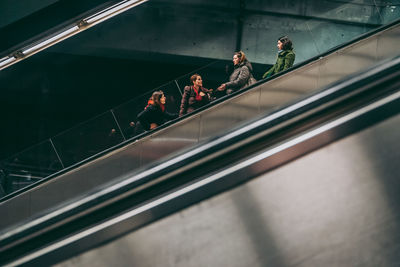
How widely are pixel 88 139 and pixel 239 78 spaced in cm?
209

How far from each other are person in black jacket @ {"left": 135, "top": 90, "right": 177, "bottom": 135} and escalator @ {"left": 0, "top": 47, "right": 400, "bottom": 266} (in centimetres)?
278

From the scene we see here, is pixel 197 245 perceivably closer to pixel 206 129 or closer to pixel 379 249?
pixel 379 249

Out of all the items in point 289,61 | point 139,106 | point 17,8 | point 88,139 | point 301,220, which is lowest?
point 301,220

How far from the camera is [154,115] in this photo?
17.3ft

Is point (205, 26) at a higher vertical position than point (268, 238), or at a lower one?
higher

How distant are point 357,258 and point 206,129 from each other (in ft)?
9.18

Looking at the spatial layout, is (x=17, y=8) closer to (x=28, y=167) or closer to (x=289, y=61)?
(x=28, y=167)

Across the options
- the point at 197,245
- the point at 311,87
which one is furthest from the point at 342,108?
the point at 311,87

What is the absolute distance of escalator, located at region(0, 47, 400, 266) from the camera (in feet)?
7.50

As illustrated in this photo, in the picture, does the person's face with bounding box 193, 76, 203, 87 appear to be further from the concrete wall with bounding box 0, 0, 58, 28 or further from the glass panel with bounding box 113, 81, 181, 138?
the concrete wall with bounding box 0, 0, 58, 28

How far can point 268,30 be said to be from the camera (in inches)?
414

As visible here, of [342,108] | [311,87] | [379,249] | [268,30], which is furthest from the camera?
[268,30]

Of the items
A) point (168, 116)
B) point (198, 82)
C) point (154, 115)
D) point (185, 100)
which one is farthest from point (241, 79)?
point (154, 115)

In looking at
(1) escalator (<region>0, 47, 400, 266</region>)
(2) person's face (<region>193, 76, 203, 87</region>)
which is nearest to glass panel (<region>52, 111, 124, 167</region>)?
(2) person's face (<region>193, 76, 203, 87</region>)
